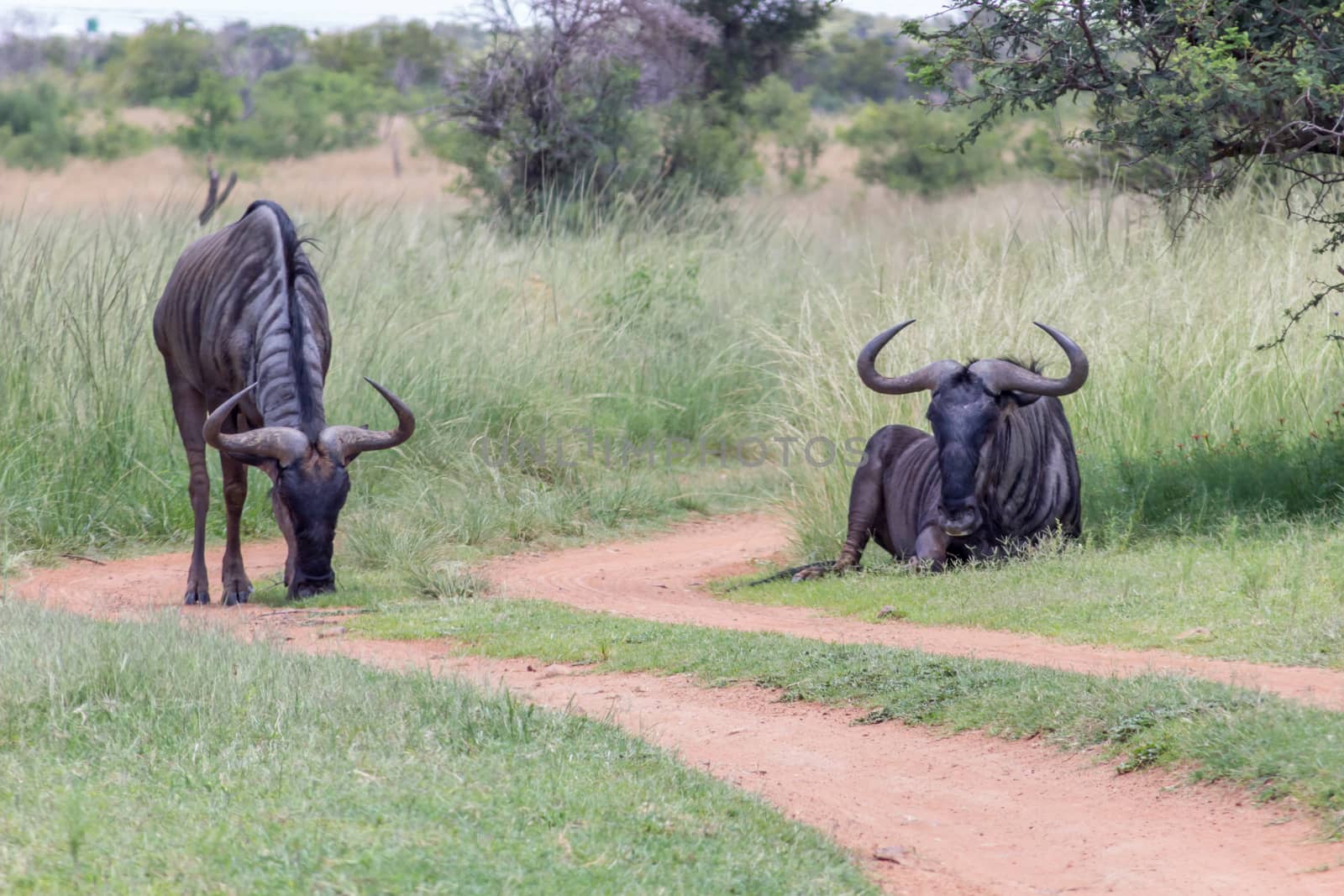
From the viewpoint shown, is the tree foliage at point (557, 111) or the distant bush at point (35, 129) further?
the distant bush at point (35, 129)

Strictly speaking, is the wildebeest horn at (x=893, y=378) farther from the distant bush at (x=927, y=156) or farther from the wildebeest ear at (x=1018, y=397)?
the distant bush at (x=927, y=156)

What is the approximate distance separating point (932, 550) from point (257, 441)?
3.76 m

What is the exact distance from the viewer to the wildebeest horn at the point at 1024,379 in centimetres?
909

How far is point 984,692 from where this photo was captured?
5984 millimetres

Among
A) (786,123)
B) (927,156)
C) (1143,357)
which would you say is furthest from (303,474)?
(786,123)

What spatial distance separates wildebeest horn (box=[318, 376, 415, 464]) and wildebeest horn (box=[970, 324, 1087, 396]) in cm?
317

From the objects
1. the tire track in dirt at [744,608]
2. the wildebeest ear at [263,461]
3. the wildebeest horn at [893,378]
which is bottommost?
the tire track in dirt at [744,608]

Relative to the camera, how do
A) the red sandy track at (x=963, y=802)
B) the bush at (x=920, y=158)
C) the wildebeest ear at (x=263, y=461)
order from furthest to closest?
1. the bush at (x=920, y=158)
2. the wildebeest ear at (x=263, y=461)
3. the red sandy track at (x=963, y=802)

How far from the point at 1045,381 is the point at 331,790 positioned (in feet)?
18.9

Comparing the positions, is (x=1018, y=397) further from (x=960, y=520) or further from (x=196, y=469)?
(x=196, y=469)

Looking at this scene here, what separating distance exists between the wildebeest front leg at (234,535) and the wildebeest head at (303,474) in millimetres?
409

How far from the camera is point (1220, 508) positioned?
31.3ft

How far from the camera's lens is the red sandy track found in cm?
439

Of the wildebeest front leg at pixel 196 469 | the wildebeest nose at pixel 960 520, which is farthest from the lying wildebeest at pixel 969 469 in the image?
the wildebeest front leg at pixel 196 469
